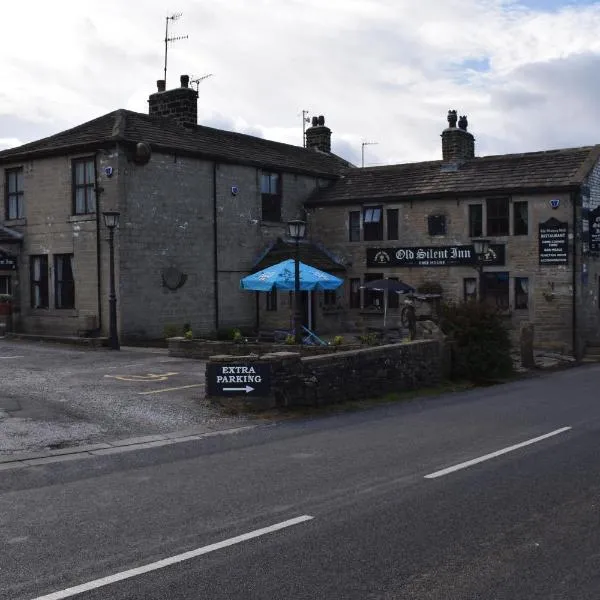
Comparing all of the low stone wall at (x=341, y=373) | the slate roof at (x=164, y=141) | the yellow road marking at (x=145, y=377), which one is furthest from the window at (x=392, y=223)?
the yellow road marking at (x=145, y=377)

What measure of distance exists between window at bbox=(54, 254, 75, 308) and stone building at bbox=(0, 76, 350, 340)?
37 millimetres

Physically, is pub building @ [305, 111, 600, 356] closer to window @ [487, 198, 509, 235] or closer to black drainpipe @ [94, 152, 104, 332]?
window @ [487, 198, 509, 235]

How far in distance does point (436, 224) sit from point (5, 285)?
54.0ft

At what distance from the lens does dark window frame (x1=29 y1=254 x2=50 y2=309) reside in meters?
26.6

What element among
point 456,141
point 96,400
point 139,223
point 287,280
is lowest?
point 96,400

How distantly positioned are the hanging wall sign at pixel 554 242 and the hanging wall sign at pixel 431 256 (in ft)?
4.95

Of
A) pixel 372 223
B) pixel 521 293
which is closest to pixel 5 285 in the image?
pixel 372 223

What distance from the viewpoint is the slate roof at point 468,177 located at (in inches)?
1096

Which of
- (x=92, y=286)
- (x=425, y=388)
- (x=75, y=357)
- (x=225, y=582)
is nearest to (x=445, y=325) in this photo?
(x=425, y=388)

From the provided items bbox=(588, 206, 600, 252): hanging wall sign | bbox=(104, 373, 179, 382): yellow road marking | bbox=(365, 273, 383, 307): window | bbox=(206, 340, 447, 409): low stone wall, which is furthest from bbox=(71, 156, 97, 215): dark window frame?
bbox=(588, 206, 600, 252): hanging wall sign

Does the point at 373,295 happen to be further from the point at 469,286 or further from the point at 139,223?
the point at 139,223

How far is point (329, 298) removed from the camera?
1239 inches

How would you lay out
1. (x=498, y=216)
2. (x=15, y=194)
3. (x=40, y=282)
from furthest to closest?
(x=498, y=216)
(x=15, y=194)
(x=40, y=282)

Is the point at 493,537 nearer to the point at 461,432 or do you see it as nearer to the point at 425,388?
the point at 461,432
